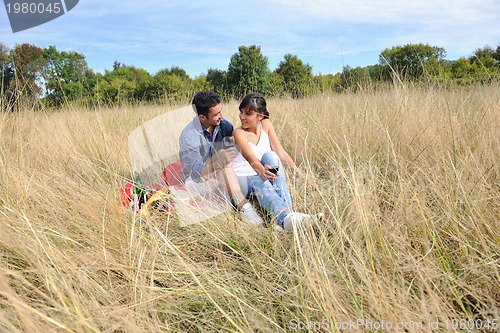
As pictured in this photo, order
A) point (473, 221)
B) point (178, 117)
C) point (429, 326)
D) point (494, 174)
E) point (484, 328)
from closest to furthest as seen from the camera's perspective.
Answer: point (429, 326), point (484, 328), point (473, 221), point (494, 174), point (178, 117)

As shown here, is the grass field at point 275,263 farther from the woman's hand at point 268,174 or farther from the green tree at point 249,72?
the green tree at point 249,72

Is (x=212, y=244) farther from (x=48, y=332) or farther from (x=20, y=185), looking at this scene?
(x=20, y=185)

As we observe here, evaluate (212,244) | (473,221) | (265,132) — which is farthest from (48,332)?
(265,132)

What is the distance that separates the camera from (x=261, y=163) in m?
2.46

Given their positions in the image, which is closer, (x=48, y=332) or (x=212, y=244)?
Answer: (x=48, y=332)

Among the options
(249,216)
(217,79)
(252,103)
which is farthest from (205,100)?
(217,79)

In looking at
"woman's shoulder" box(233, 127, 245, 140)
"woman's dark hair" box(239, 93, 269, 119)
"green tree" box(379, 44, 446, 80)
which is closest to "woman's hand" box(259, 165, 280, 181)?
"woman's shoulder" box(233, 127, 245, 140)

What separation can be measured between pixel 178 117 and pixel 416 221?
3.84 metres

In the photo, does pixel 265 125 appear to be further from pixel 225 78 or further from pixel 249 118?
pixel 225 78

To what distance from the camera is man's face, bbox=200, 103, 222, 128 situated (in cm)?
263

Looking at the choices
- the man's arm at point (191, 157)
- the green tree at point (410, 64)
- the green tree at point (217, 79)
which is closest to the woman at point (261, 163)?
the man's arm at point (191, 157)

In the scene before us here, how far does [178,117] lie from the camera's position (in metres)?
4.65

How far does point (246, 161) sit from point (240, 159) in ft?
0.20

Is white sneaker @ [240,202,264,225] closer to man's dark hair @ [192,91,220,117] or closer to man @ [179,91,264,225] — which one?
man @ [179,91,264,225]
